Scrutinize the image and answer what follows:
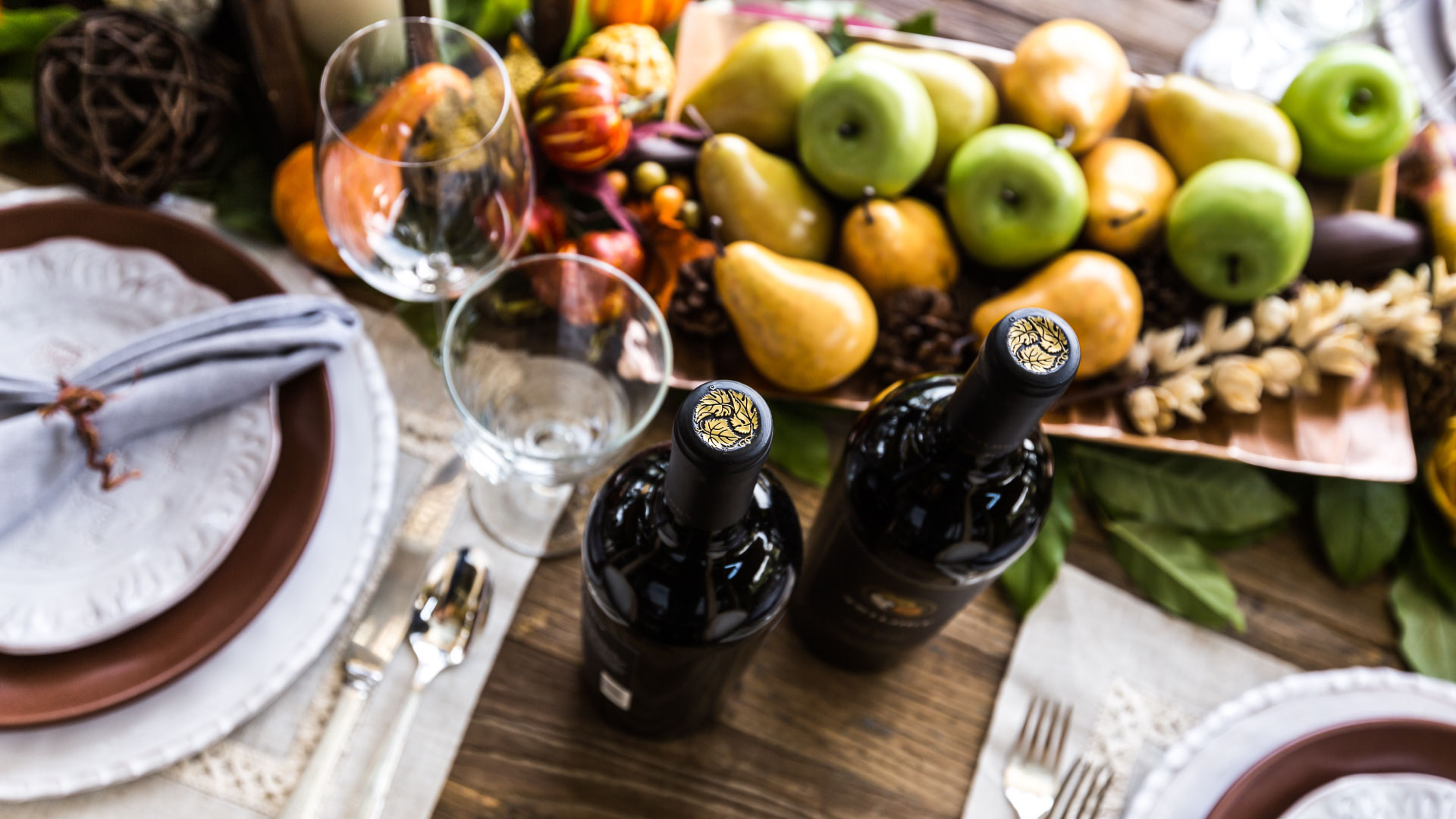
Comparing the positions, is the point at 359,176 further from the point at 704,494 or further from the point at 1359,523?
the point at 1359,523

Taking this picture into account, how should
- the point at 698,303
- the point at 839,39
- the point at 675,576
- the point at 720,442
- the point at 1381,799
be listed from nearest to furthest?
the point at 720,442
the point at 675,576
the point at 1381,799
the point at 698,303
the point at 839,39

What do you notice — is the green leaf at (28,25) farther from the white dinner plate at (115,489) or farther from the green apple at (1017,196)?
the green apple at (1017,196)

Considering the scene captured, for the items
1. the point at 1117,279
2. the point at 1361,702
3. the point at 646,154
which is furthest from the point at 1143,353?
the point at 646,154

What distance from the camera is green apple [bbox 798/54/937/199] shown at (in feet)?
2.08

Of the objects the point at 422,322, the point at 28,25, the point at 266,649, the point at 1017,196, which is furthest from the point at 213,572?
the point at 1017,196

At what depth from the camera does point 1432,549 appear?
645mm

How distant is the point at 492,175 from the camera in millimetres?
544

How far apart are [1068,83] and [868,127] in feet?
0.54

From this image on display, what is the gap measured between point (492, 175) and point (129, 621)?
12.3 inches

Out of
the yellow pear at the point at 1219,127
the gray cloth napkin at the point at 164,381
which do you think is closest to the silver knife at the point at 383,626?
the gray cloth napkin at the point at 164,381

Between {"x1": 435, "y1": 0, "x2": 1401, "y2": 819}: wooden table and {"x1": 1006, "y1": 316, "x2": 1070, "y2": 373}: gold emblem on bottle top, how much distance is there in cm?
32

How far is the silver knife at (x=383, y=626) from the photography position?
0.50 m

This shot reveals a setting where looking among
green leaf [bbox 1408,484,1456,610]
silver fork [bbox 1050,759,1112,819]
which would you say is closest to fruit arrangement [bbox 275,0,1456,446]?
green leaf [bbox 1408,484,1456,610]

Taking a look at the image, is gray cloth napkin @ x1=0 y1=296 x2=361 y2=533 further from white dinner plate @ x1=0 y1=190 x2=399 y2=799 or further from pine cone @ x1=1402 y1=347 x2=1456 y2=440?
pine cone @ x1=1402 y1=347 x2=1456 y2=440
